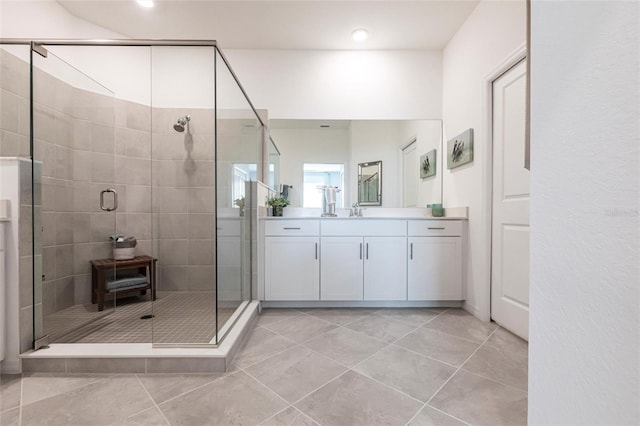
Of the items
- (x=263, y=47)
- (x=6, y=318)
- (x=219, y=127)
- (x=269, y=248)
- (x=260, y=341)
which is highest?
(x=263, y=47)

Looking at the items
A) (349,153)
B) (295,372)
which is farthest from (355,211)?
(295,372)

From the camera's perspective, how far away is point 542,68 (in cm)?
53

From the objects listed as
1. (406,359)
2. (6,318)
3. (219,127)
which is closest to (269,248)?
(219,127)

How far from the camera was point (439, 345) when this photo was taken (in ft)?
5.73

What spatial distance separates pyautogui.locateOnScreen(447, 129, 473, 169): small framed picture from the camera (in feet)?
7.52

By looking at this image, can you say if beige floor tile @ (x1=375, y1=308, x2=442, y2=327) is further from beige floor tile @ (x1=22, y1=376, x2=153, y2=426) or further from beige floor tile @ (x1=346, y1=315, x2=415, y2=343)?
beige floor tile @ (x1=22, y1=376, x2=153, y2=426)

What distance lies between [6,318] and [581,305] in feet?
7.67

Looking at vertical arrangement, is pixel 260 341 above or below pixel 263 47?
below

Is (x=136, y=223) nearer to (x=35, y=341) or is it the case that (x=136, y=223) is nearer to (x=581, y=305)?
(x=35, y=341)

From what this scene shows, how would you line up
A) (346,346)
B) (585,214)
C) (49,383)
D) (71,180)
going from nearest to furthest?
(585,214) < (49,383) < (346,346) < (71,180)

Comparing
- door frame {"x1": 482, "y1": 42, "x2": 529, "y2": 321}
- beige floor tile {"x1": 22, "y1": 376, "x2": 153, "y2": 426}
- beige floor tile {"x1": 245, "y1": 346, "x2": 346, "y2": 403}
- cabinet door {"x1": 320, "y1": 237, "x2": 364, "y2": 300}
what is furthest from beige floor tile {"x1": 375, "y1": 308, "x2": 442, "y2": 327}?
beige floor tile {"x1": 22, "y1": 376, "x2": 153, "y2": 426}

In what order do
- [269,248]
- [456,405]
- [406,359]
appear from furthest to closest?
[269,248] < [406,359] < [456,405]

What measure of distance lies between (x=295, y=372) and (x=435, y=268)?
1568 mm

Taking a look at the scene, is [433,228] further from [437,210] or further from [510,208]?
[510,208]
